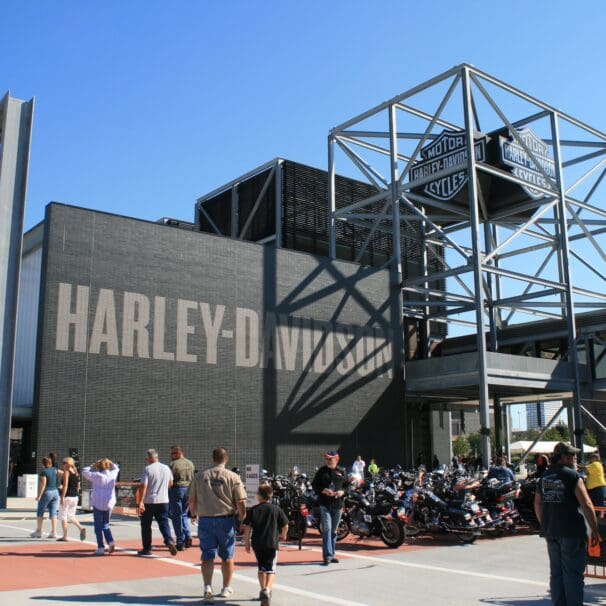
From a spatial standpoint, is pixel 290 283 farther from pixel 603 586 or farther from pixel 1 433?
pixel 603 586

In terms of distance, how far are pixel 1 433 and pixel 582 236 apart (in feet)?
107

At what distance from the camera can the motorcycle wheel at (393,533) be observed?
13555 mm

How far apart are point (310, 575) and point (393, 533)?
3.46m

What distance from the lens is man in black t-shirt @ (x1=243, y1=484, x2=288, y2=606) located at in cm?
822

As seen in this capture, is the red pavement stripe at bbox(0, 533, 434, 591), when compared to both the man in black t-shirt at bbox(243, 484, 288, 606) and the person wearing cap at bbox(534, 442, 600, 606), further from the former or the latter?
the person wearing cap at bbox(534, 442, 600, 606)

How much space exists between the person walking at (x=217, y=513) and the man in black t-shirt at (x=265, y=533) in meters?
0.28

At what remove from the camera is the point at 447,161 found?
34.0 m

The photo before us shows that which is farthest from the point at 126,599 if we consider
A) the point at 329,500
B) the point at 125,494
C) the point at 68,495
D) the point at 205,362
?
the point at 205,362

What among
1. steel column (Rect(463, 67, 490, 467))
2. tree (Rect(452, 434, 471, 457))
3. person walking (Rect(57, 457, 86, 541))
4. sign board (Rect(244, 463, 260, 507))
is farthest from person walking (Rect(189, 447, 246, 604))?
tree (Rect(452, 434, 471, 457))

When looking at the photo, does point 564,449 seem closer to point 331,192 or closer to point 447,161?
point 447,161

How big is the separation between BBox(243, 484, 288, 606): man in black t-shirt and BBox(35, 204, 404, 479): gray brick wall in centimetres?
1570

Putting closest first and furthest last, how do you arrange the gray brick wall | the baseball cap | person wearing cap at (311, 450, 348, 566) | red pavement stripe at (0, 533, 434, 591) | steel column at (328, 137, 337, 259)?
the baseball cap
red pavement stripe at (0, 533, 434, 591)
person wearing cap at (311, 450, 348, 566)
the gray brick wall
steel column at (328, 137, 337, 259)

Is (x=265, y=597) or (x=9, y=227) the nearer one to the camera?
(x=265, y=597)

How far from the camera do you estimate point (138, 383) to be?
24703 mm
